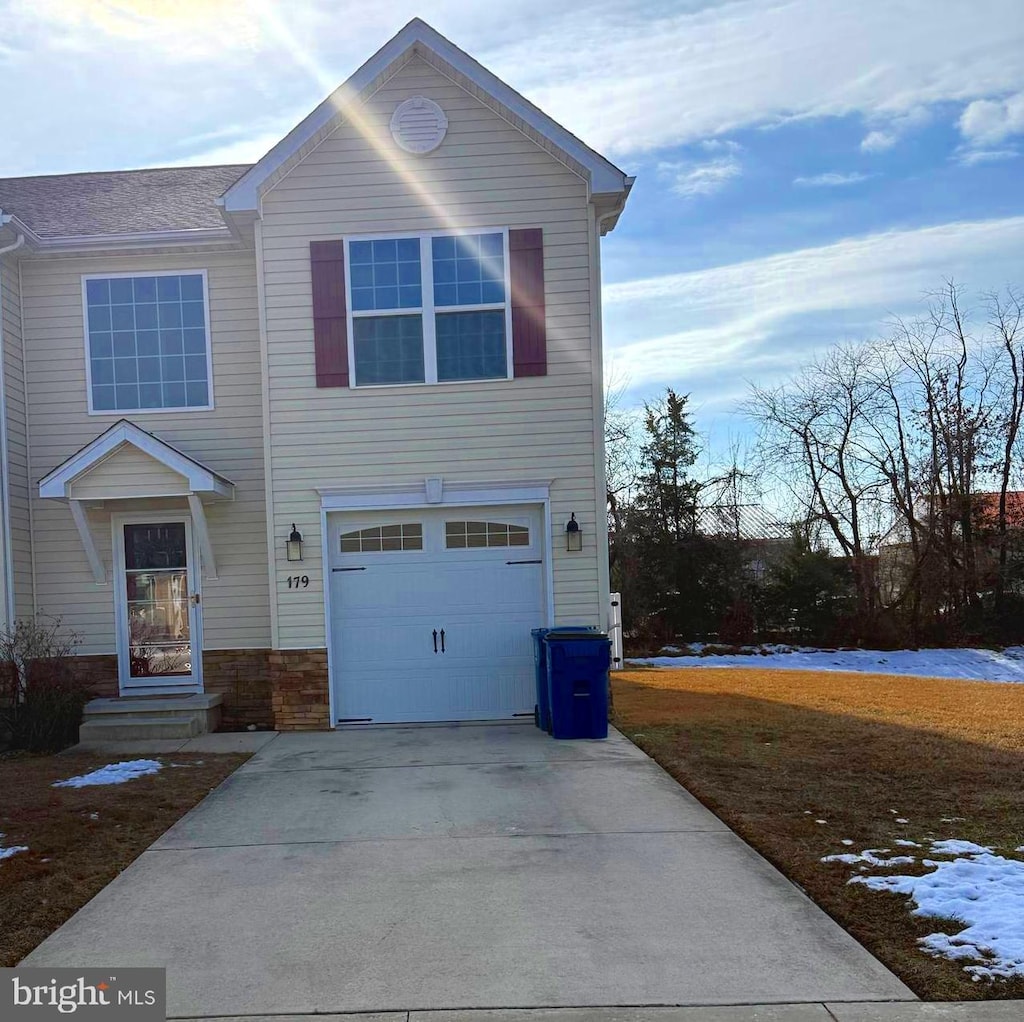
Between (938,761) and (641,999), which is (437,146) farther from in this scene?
(641,999)

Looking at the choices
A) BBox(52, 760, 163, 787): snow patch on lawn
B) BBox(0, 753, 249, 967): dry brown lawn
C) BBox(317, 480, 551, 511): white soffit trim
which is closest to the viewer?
BBox(0, 753, 249, 967): dry brown lawn

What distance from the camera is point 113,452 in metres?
10.7

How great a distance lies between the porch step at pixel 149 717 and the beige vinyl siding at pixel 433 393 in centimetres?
130

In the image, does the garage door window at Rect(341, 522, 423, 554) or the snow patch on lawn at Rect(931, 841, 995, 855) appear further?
the garage door window at Rect(341, 522, 423, 554)

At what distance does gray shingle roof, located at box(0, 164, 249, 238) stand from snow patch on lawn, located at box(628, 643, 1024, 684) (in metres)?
13.8

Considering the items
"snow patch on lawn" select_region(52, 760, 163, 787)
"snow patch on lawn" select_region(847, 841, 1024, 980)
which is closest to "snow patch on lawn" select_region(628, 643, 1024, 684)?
"snow patch on lawn" select_region(52, 760, 163, 787)

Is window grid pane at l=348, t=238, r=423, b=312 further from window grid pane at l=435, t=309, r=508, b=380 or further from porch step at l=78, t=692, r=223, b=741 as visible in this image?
porch step at l=78, t=692, r=223, b=741

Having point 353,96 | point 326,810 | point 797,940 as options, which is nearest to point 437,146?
point 353,96

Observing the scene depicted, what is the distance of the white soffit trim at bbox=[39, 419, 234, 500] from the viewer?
1057 centimetres

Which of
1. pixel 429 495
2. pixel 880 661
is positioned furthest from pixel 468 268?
pixel 880 661

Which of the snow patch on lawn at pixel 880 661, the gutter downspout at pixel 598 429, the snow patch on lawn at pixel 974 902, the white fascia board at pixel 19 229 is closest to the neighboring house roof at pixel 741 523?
the snow patch on lawn at pixel 880 661

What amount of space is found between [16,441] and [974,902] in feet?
35.4

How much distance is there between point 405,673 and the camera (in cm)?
1107

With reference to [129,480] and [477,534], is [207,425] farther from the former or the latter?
[477,534]
